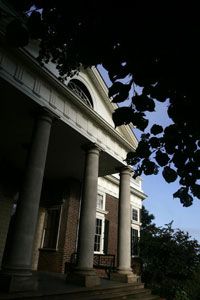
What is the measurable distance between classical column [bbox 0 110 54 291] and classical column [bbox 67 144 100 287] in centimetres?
249

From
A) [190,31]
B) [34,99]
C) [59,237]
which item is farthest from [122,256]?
[190,31]

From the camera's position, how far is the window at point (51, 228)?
16250 millimetres

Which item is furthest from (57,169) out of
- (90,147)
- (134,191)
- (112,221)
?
(134,191)

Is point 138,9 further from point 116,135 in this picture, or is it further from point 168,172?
point 116,135

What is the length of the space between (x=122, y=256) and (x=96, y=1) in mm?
11390

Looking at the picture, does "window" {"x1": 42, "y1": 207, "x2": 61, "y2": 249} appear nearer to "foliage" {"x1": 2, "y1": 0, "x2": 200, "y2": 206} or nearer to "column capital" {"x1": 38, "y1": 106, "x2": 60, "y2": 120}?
"column capital" {"x1": 38, "y1": 106, "x2": 60, "y2": 120}

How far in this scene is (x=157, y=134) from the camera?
13.8 feet

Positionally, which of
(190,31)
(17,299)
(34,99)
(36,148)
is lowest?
(17,299)

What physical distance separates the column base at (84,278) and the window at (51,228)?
6.57 metres

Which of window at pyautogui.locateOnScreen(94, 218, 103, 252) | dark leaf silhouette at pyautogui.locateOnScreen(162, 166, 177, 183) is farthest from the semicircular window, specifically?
dark leaf silhouette at pyautogui.locateOnScreen(162, 166, 177, 183)

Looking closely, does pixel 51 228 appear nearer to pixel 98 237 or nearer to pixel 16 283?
pixel 98 237

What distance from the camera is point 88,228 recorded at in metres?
10.4

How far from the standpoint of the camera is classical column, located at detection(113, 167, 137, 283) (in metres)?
12.0

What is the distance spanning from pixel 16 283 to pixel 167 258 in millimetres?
12290
